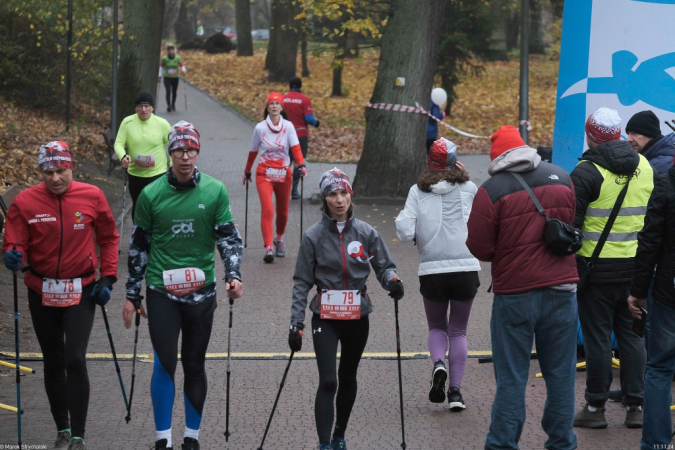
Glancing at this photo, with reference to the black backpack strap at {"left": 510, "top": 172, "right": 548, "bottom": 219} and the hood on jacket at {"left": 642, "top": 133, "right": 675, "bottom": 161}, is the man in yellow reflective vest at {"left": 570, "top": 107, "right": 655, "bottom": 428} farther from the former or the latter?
the black backpack strap at {"left": 510, "top": 172, "right": 548, "bottom": 219}

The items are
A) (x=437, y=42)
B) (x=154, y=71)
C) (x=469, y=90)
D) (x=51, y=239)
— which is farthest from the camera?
(x=469, y=90)

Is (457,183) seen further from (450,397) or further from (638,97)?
(638,97)

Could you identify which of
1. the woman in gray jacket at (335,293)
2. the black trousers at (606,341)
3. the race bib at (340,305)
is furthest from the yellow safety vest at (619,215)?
the race bib at (340,305)

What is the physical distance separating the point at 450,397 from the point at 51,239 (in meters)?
3.03

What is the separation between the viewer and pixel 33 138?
732 inches

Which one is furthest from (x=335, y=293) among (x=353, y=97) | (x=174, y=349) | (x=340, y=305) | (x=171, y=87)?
(x=353, y=97)

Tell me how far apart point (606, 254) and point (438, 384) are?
152 centimetres

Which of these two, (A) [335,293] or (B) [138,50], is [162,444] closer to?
(A) [335,293]

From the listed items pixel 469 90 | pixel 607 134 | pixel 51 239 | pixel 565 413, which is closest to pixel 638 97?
pixel 607 134

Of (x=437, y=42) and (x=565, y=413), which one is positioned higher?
(x=437, y=42)

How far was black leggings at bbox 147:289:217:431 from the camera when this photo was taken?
18.9 ft

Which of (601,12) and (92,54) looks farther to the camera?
(92,54)

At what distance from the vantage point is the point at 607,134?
642 cm

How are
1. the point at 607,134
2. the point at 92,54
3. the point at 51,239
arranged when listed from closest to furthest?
1. the point at 51,239
2. the point at 607,134
3. the point at 92,54
